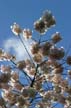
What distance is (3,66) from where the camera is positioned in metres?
15.5

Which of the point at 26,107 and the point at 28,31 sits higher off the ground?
the point at 28,31

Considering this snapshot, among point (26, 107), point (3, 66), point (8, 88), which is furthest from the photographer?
point (3, 66)

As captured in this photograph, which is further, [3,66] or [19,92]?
[3,66]

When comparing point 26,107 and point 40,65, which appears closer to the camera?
point 26,107

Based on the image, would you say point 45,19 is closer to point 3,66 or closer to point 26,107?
point 3,66

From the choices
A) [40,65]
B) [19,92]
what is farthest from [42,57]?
[19,92]

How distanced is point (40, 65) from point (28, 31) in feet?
6.72

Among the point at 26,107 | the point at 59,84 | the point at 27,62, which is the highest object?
the point at 27,62

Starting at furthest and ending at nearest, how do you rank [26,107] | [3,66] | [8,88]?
[3,66] → [8,88] → [26,107]

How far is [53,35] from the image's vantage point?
15.9 m

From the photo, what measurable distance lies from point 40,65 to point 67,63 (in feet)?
3.09

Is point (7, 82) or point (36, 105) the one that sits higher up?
point (7, 82)

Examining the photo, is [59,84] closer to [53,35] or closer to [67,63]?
[67,63]

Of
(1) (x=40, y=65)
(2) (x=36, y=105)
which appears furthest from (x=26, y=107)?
(1) (x=40, y=65)
